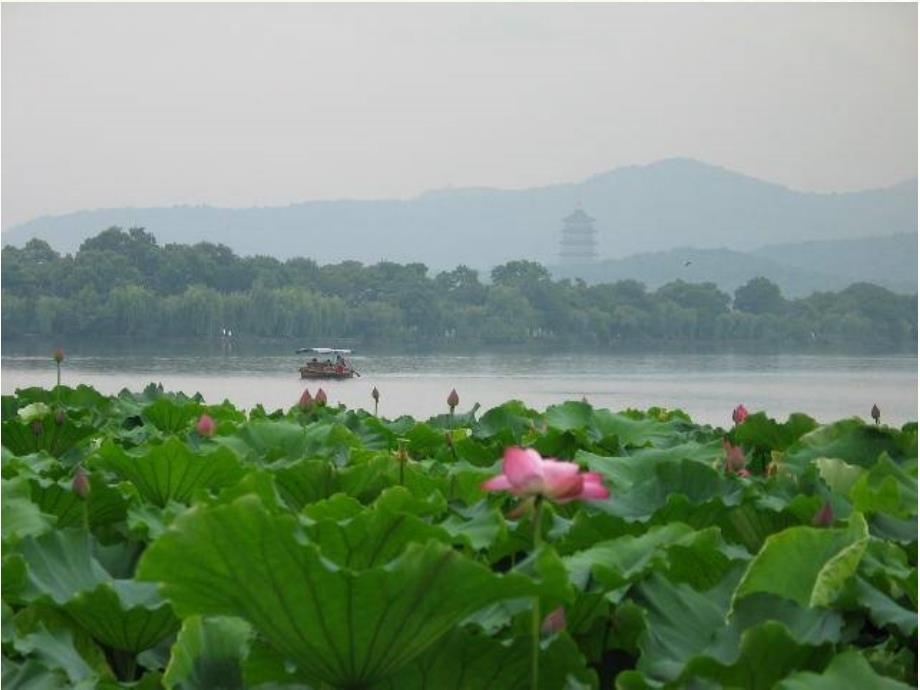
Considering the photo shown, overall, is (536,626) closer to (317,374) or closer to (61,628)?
(61,628)

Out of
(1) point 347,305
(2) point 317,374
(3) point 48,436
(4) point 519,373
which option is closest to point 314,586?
(3) point 48,436

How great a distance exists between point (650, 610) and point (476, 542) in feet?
0.70

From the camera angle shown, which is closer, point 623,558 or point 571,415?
point 623,558

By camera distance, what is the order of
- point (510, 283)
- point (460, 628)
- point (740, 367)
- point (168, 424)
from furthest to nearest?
point (740, 367)
point (510, 283)
point (168, 424)
point (460, 628)

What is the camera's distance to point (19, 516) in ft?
4.77

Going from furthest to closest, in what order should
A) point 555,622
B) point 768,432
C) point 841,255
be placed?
1. point 841,255
2. point 768,432
3. point 555,622

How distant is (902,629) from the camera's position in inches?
41.8

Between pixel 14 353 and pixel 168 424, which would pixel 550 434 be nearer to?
pixel 168 424

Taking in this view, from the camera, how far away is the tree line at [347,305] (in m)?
10.6

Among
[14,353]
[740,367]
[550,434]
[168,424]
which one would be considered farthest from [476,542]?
[740,367]

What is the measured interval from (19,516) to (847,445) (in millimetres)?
1126

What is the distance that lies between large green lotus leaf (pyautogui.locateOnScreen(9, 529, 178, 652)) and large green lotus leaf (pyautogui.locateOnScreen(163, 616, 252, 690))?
110mm

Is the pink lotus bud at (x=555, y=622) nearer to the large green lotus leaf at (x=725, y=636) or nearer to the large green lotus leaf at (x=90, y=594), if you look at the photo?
the large green lotus leaf at (x=725, y=636)

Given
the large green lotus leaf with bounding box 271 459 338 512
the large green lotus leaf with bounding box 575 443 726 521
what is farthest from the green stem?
the large green lotus leaf with bounding box 271 459 338 512
